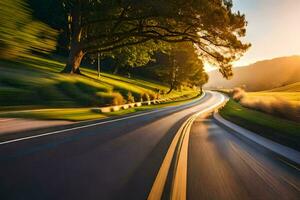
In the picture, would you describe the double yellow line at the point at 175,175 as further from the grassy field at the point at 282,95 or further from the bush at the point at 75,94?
the bush at the point at 75,94

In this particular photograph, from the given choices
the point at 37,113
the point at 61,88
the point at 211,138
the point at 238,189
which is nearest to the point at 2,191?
the point at 238,189

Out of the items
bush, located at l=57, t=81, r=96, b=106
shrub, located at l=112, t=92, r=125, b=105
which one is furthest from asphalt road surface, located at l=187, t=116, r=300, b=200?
shrub, located at l=112, t=92, r=125, b=105

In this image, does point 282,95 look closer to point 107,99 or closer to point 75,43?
point 107,99

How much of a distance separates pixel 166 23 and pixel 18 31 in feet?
77.2

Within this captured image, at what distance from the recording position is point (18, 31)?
4.22m

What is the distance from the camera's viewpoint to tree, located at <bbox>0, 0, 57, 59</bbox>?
4109 millimetres

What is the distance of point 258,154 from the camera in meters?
9.39

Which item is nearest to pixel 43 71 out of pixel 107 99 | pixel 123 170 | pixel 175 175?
pixel 107 99

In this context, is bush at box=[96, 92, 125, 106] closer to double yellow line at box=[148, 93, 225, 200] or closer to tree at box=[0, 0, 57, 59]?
double yellow line at box=[148, 93, 225, 200]

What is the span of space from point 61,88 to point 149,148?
20812mm

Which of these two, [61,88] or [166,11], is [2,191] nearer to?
[166,11]

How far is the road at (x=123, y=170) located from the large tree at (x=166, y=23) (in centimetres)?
1415

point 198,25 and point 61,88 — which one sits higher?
point 198,25

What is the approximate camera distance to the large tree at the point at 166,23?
2338 centimetres
